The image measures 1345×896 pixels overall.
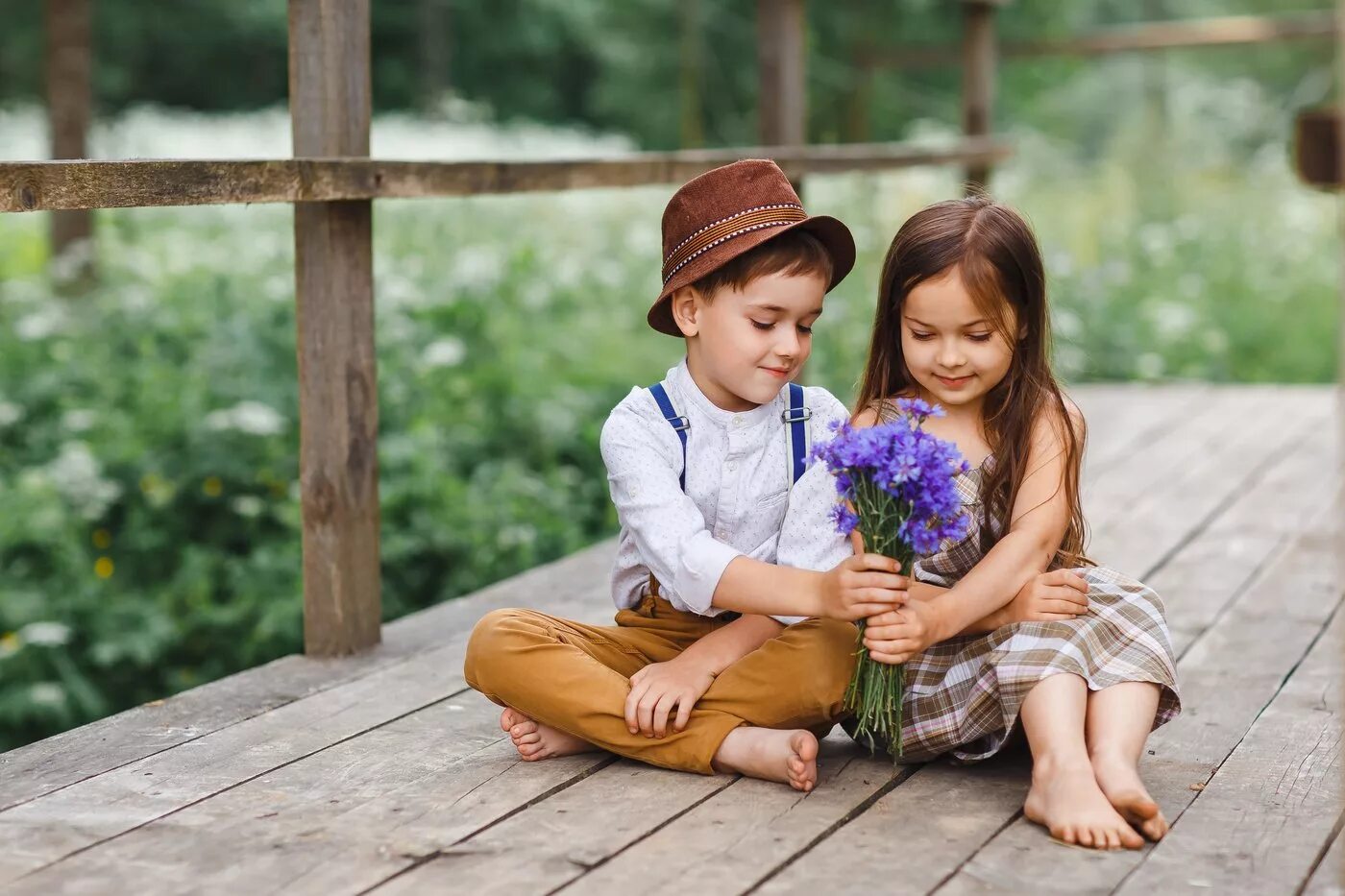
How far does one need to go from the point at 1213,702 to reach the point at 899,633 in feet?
2.78

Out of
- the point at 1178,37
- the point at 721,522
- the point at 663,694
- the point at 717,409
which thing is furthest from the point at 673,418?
the point at 1178,37

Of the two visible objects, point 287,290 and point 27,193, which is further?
point 287,290

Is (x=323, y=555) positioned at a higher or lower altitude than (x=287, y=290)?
lower

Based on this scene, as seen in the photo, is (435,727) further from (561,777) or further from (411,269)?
(411,269)

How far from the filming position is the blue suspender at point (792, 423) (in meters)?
2.36

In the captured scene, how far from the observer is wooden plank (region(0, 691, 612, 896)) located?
1.94 m

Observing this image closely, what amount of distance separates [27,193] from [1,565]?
2.42 m

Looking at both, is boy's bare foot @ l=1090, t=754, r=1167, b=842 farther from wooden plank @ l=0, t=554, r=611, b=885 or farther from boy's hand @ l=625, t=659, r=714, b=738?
wooden plank @ l=0, t=554, r=611, b=885

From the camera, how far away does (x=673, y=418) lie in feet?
7.73

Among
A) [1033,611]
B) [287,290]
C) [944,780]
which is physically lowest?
[944,780]

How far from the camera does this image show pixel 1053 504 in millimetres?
2293

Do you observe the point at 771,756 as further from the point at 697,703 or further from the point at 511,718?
the point at 511,718

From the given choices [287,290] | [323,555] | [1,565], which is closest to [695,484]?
[323,555]

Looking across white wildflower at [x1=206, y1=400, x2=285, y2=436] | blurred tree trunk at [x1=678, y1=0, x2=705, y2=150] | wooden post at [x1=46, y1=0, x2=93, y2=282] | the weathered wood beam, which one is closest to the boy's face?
white wildflower at [x1=206, y1=400, x2=285, y2=436]
